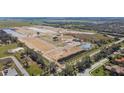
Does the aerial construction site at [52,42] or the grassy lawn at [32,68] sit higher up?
the aerial construction site at [52,42]

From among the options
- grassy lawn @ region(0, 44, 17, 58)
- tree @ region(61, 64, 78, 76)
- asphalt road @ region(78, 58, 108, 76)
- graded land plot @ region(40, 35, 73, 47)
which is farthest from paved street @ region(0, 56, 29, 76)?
graded land plot @ region(40, 35, 73, 47)

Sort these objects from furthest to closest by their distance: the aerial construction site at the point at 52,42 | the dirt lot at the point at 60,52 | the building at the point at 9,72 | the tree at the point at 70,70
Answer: the aerial construction site at the point at 52,42 < the dirt lot at the point at 60,52 < the tree at the point at 70,70 < the building at the point at 9,72

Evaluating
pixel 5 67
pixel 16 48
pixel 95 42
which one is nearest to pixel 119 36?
pixel 95 42

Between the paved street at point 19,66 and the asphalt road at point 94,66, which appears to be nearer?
the paved street at point 19,66

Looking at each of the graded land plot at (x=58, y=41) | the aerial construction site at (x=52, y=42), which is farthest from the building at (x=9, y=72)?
the graded land plot at (x=58, y=41)

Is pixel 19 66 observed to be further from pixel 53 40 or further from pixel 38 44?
pixel 53 40

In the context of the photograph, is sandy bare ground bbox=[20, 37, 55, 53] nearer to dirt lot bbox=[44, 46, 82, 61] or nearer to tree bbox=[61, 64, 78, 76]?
dirt lot bbox=[44, 46, 82, 61]

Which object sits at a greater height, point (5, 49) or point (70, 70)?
point (5, 49)

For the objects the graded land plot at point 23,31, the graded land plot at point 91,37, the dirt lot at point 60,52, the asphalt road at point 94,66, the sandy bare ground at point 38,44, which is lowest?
the asphalt road at point 94,66

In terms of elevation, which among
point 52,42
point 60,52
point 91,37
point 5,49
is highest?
point 91,37

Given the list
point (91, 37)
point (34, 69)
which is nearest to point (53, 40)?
point (91, 37)

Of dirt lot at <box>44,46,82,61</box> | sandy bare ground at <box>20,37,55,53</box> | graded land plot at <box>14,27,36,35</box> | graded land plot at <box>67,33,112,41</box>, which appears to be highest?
graded land plot at <box>14,27,36,35</box>

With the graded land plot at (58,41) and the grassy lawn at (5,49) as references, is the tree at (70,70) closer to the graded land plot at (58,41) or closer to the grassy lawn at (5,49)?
the graded land plot at (58,41)
